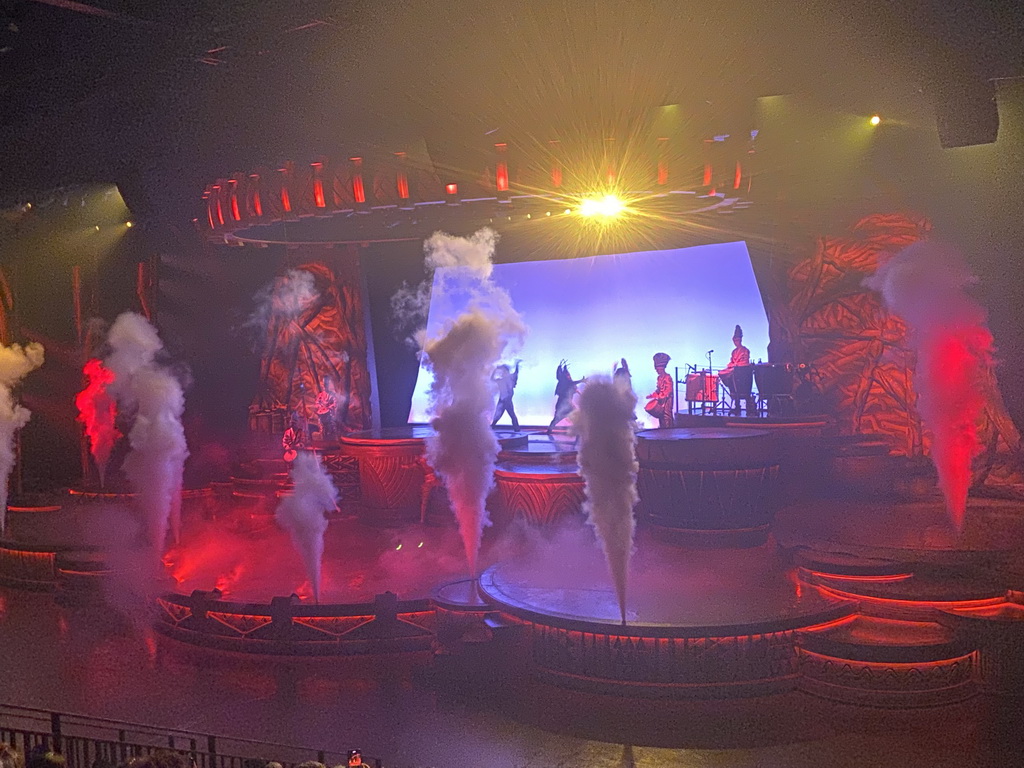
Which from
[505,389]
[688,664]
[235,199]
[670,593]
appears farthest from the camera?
[505,389]

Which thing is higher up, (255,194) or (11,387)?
(255,194)

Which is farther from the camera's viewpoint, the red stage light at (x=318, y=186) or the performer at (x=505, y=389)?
the performer at (x=505, y=389)

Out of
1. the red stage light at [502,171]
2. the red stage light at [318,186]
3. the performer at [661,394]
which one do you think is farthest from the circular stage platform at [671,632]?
the performer at [661,394]

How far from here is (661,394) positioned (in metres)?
15.3

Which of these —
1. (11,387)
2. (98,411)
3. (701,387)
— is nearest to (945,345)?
(701,387)

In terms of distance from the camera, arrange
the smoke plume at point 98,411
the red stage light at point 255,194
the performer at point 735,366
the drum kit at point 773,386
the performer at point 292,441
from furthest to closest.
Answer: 1. the smoke plume at point 98,411
2. the performer at point 292,441
3. the performer at point 735,366
4. the drum kit at point 773,386
5. the red stage light at point 255,194

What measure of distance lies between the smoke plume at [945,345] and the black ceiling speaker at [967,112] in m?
1.68

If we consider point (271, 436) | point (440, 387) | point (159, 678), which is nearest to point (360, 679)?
point (159, 678)

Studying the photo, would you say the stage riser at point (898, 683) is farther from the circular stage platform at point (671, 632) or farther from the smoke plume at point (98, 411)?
the smoke plume at point (98, 411)

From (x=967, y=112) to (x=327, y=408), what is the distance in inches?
465

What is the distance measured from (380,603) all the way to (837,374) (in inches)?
356

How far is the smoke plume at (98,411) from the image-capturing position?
1711cm

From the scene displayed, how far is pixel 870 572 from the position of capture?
8023mm

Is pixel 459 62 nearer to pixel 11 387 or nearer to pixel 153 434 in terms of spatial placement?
pixel 153 434
